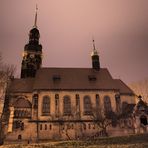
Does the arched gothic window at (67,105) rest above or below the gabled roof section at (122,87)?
below

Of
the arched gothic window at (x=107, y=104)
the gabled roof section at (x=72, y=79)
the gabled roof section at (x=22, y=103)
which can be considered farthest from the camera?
the gabled roof section at (x=72, y=79)

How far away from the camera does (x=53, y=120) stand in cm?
5528

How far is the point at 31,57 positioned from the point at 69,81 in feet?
52.3

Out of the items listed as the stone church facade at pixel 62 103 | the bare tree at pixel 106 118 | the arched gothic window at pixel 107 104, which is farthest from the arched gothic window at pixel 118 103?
the bare tree at pixel 106 118

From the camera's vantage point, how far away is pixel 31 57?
234 ft

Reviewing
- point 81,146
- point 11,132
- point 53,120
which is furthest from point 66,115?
point 81,146

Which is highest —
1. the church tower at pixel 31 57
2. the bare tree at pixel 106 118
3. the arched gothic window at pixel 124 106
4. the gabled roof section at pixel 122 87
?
the church tower at pixel 31 57

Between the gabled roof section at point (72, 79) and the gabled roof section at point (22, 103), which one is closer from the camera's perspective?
the gabled roof section at point (22, 103)

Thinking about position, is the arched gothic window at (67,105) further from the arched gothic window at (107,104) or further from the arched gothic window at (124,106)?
the arched gothic window at (124,106)

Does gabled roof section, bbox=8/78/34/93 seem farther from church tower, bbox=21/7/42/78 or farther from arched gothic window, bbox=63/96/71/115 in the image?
arched gothic window, bbox=63/96/71/115

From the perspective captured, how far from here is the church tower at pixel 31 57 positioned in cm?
6925

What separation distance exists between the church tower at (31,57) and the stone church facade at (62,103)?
281 centimetres

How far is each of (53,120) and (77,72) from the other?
52.4ft

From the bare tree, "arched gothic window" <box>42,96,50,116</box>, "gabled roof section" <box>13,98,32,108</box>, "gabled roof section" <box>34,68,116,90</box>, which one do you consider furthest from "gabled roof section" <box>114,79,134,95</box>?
"gabled roof section" <box>13,98,32,108</box>
